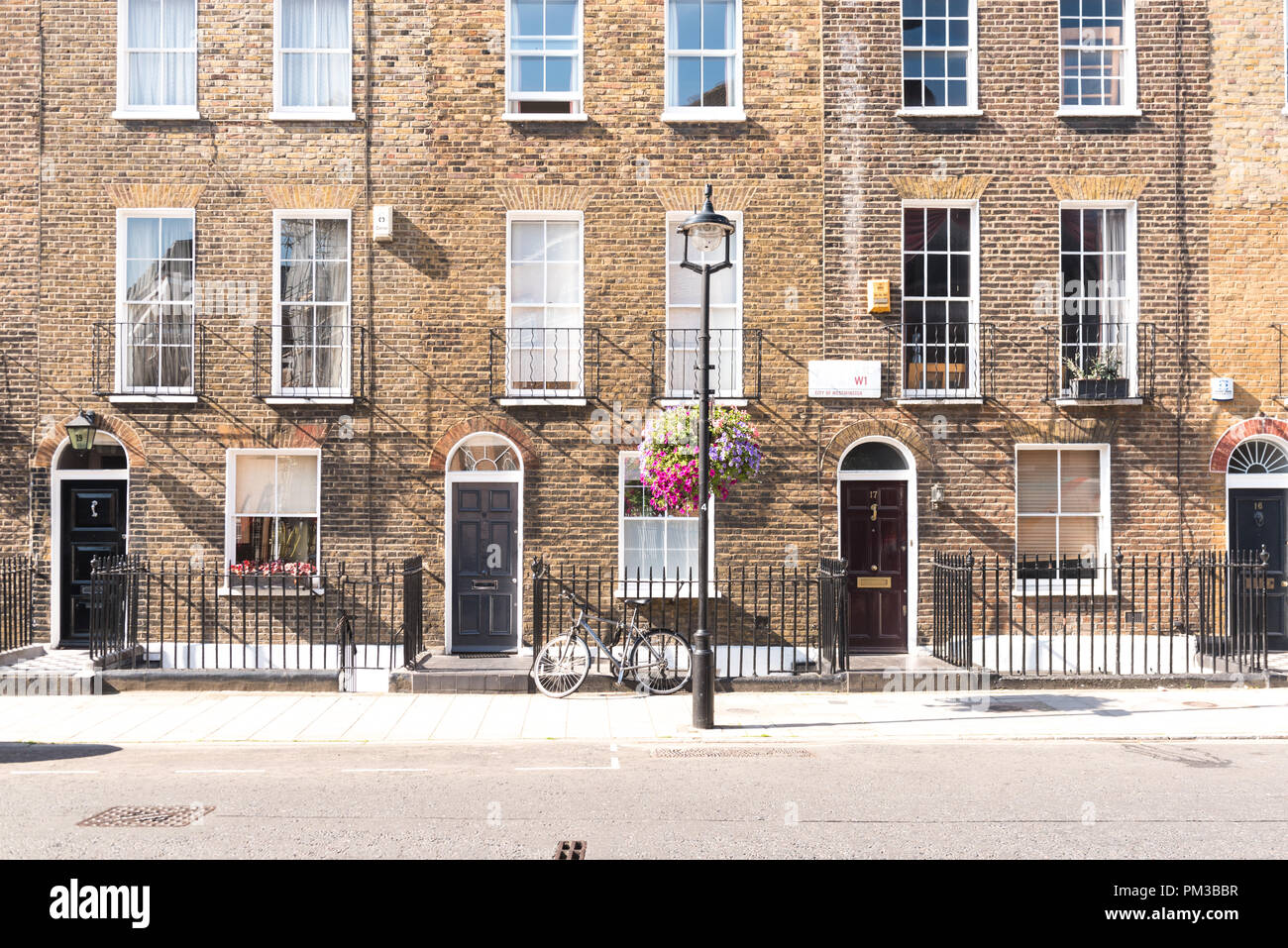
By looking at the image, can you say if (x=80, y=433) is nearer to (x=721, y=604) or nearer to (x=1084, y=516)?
(x=721, y=604)

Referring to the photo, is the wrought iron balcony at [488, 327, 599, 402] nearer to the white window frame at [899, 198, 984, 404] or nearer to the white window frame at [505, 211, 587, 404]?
the white window frame at [505, 211, 587, 404]

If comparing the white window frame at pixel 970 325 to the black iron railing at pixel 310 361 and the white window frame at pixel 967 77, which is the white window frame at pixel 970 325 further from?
Result: the black iron railing at pixel 310 361

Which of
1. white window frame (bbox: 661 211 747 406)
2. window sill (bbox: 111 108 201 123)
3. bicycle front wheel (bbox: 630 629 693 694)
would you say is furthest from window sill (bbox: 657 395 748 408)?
window sill (bbox: 111 108 201 123)

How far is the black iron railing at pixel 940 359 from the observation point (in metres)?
14.8

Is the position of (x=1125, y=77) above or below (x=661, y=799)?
above

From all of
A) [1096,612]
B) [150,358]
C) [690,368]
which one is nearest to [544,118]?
[690,368]

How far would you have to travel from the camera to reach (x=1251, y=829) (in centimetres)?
690

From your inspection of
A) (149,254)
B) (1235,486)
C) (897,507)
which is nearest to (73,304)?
(149,254)

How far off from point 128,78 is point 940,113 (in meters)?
11.2

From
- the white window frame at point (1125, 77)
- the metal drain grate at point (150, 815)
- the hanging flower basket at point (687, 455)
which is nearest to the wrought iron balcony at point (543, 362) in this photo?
the hanging flower basket at point (687, 455)

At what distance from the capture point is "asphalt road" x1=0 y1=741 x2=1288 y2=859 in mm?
6488

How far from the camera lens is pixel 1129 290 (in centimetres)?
1495

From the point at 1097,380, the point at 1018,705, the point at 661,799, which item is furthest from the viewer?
the point at 1097,380
